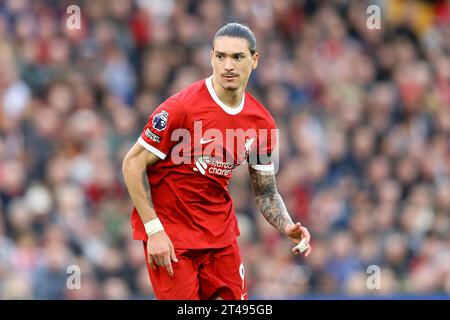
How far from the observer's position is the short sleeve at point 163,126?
6.79 meters

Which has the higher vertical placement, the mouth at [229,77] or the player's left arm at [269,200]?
the mouth at [229,77]

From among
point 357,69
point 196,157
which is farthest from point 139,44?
point 196,157

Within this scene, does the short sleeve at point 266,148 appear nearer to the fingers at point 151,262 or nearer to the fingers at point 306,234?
the fingers at point 306,234

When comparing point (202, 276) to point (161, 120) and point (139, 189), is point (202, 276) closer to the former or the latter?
point (139, 189)

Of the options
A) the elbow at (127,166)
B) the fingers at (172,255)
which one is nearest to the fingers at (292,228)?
the fingers at (172,255)

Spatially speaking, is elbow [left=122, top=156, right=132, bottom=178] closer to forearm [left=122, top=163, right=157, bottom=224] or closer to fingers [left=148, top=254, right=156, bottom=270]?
forearm [left=122, top=163, right=157, bottom=224]

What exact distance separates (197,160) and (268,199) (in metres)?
0.69

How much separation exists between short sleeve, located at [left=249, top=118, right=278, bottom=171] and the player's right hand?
87cm

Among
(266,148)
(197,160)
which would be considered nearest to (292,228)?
(266,148)

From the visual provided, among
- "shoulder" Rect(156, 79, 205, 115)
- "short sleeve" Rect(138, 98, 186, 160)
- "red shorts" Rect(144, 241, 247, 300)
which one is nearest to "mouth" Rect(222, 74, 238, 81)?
"shoulder" Rect(156, 79, 205, 115)

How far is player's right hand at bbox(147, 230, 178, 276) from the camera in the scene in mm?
6797

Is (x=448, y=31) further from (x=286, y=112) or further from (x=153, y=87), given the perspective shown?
(x=153, y=87)

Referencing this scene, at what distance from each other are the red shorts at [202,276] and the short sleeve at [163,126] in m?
Result: 0.62
